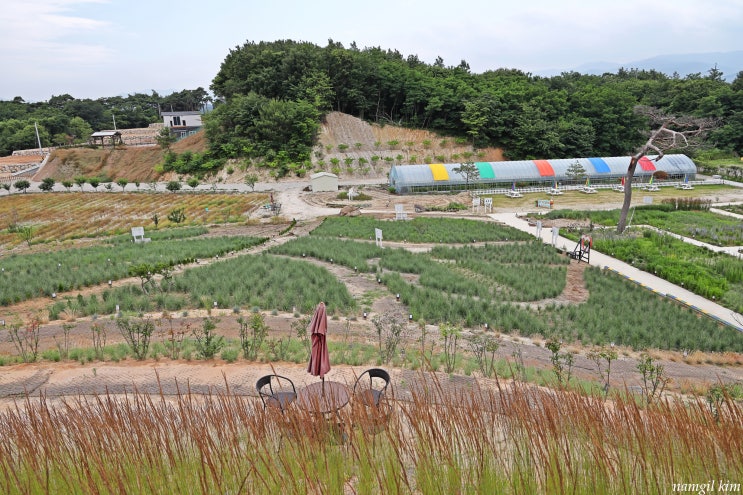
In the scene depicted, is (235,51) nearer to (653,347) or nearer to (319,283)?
(319,283)

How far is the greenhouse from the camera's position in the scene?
44031 mm

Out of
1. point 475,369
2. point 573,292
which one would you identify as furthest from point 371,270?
point 475,369

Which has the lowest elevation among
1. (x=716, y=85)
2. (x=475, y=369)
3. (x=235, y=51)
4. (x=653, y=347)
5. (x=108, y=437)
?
(x=653, y=347)

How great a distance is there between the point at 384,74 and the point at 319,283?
51295mm

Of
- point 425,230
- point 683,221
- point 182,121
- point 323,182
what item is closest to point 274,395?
point 425,230

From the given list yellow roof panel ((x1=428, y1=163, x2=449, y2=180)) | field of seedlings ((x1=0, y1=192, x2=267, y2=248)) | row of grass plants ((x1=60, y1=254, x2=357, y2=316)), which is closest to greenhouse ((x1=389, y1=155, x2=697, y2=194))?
yellow roof panel ((x1=428, y1=163, x2=449, y2=180))

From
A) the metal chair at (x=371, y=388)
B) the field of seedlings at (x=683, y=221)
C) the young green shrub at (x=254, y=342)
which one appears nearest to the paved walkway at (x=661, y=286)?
the field of seedlings at (x=683, y=221)

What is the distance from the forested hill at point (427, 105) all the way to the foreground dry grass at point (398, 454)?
2024 inches

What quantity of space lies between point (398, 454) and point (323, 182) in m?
44.0

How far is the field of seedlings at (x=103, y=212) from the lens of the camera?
114ft

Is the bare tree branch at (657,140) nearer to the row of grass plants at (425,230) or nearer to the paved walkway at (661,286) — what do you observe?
the paved walkway at (661,286)

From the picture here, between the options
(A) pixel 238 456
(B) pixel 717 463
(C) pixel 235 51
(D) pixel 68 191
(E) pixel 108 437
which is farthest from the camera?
(C) pixel 235 51

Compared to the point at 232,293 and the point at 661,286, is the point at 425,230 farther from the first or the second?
the point at 232,293

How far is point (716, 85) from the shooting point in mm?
64375
